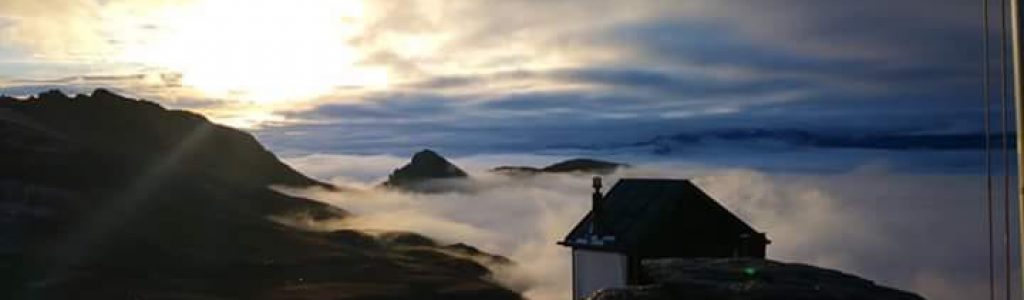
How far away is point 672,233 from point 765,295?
2059cm

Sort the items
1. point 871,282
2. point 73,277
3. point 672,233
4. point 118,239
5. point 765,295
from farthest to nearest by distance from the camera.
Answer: point 118,239
point 73,277
point 672,233
point 871,282
point 765,295

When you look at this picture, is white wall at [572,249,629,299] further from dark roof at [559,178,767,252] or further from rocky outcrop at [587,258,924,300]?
rocky outcrop at [587,258,924,300]

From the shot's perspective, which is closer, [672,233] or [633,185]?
[672,233]

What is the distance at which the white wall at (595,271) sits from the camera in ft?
94.4

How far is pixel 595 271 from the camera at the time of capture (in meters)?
29.5

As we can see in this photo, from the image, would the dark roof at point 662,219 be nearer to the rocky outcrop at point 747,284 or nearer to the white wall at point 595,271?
the white wall at point 595,271

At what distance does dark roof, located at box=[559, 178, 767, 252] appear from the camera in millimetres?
29359

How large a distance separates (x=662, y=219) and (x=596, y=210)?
2.11m

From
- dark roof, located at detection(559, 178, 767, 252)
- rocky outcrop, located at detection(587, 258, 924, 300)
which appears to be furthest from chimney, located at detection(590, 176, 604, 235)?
rocky outcrop, located at detection(587, 258, 924, 300)

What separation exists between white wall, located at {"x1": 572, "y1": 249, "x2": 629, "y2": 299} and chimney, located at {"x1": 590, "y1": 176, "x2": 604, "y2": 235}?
0.71 m

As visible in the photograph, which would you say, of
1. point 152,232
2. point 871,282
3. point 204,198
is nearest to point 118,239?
point 152,232

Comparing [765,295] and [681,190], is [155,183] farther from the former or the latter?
[765,295]

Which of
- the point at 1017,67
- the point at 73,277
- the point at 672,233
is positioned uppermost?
the point at 1017,67

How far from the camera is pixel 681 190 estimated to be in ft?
98.8
